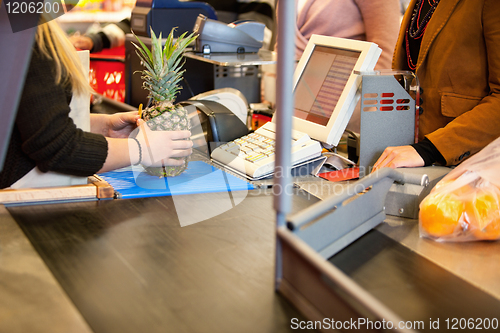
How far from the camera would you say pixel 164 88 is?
1.28 metres

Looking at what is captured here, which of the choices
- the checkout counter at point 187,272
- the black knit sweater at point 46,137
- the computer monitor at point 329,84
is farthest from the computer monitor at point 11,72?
the computer monitor at point 329,84

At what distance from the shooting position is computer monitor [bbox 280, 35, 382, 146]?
4.27 ft

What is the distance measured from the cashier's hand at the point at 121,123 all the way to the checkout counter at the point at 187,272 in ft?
1.57

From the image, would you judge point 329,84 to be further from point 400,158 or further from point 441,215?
point 441,215

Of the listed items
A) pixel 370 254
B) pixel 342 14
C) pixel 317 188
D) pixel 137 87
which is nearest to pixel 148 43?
pixel 137 87

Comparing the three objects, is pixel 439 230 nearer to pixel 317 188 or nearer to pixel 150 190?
pixel 317 188

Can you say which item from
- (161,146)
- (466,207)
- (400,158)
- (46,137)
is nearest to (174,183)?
(161,146)

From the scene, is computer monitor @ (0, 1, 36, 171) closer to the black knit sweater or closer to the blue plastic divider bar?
the black knit sweater

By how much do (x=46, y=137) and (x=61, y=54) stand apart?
0.71ft

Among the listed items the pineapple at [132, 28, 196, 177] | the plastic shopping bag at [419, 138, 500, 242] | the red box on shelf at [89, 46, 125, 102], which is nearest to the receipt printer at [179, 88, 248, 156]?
the pineapple at [132, 28, 196, 177]

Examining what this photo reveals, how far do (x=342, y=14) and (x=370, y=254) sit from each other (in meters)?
1.47

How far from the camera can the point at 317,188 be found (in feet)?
4.08

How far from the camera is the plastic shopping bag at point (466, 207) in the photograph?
0.90m

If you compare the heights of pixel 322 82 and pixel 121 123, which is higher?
pixel 322 82
